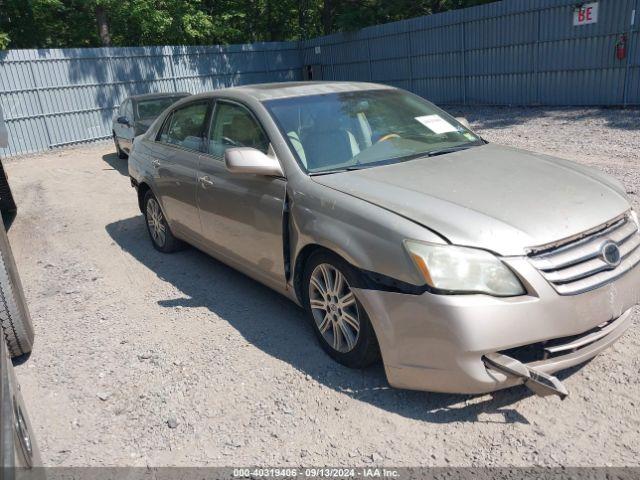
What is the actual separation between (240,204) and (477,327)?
82.4 inches

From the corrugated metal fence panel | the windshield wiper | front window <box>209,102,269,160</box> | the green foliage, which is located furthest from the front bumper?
the green foliage

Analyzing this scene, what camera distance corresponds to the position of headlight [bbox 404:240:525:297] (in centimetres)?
262

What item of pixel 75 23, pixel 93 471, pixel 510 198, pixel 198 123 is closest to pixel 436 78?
pixel 198 123

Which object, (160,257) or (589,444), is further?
(160,257)

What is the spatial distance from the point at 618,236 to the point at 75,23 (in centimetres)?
2759

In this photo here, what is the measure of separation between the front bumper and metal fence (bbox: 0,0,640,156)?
11403 millimetres

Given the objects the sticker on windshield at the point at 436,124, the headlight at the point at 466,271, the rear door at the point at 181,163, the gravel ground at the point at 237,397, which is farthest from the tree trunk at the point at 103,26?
the headlight at the point at 466,271

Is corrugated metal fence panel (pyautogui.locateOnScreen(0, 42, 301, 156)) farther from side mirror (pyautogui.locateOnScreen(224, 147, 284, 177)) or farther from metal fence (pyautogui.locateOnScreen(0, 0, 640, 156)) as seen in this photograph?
side mirror (pyautogui.locateOnScreen(224, 147, 284, 177))

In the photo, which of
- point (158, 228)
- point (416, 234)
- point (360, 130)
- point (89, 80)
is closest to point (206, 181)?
point (360, 130)

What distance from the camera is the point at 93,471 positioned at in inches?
108

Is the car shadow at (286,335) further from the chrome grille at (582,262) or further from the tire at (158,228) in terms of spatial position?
the chrome grille at (582,262)

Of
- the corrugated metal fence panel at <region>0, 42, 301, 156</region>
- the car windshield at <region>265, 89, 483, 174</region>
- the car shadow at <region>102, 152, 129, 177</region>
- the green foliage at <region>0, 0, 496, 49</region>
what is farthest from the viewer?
the green foliage at <region>0, 0, 496, 49</region>

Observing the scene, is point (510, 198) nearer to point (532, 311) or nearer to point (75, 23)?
point (532, 311)

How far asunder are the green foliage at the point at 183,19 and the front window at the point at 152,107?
10277 millimetres
